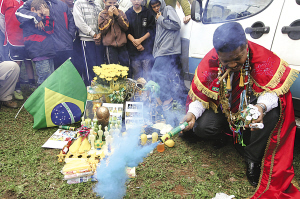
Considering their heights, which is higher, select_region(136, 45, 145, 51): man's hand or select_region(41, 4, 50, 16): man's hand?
select_region(41, 4, 50, 16): man's hand

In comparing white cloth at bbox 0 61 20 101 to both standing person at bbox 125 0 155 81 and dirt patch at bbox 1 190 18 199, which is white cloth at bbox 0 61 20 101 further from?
dirt patch at bbox 1 190 18 199

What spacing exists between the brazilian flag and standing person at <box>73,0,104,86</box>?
1187 millimetres

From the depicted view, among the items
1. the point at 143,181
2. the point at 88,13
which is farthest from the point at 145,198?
the point at 88,13

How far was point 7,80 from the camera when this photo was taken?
415 cm

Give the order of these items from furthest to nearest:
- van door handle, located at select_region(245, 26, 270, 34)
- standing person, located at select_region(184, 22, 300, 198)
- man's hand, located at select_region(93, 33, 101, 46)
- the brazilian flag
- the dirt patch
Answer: man's hand, located at select_region(93, 33, 101, 46), the brazilian flag, van door handle, located at select_region(245, 26, 270, 34), the dirt patch, standing person, located at select_region(184, 22, 300, 198)

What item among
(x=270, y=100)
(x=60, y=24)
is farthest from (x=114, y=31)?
(x=270, y=100)

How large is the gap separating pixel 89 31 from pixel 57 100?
71.8 inches

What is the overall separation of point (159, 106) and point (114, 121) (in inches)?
45.8

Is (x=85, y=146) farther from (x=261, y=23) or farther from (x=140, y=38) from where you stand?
(x=261, y=23)

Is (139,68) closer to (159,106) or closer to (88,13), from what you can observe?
(159,106)

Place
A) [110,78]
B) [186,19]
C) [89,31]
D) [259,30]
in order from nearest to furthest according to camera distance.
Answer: [259,30] < [110,78] < [186,19] < [89,31]

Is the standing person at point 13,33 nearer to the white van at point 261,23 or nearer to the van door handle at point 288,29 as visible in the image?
the white van at point 261,23

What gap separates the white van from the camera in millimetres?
2373

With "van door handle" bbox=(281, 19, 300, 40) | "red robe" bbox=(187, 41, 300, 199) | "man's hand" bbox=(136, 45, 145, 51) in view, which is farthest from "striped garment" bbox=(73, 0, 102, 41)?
"van door handle" bbox=(281, 19, 300, 40)
